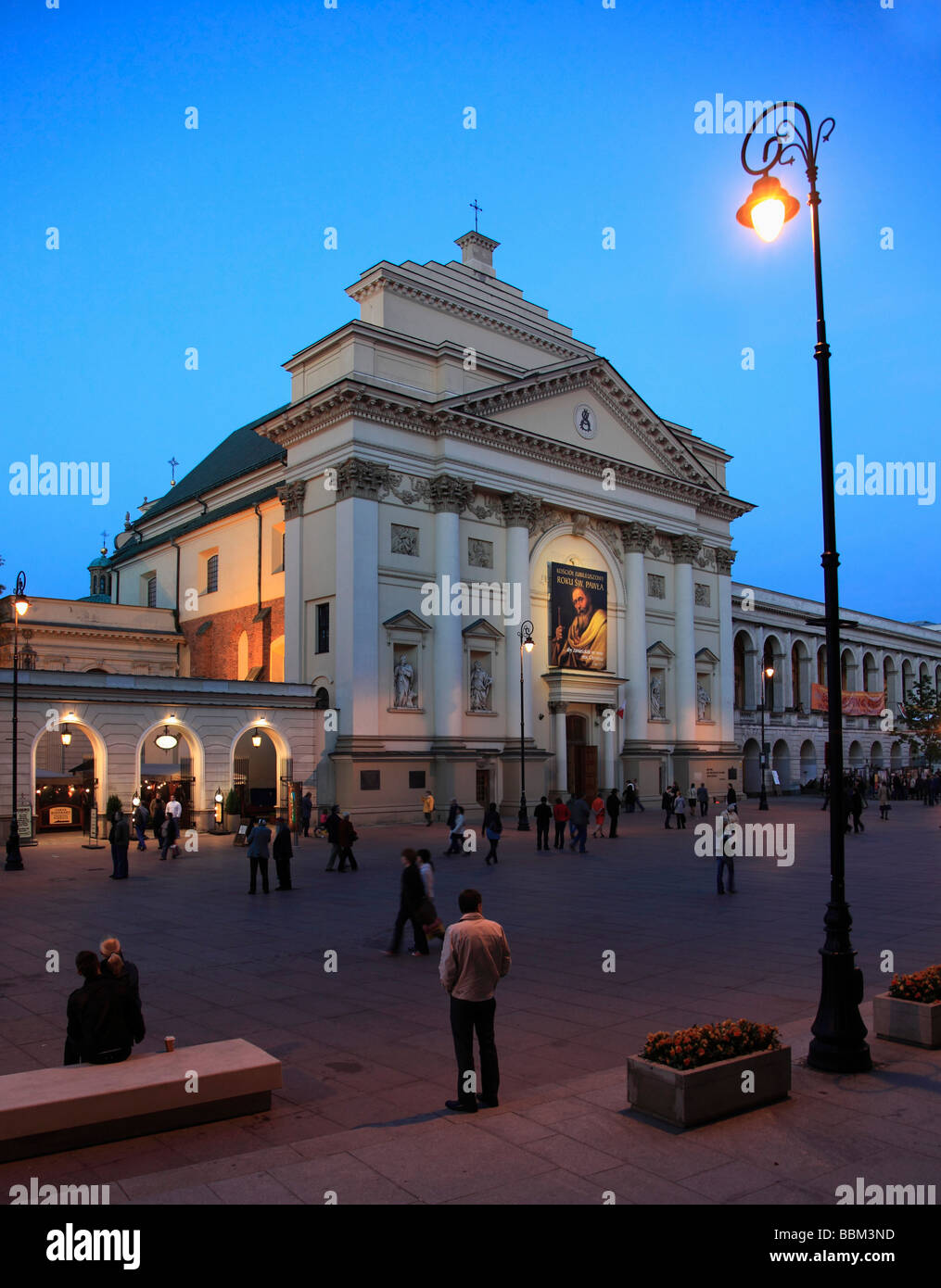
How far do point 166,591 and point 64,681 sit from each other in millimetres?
29108

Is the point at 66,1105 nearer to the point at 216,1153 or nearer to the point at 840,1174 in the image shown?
the point at 216,1153

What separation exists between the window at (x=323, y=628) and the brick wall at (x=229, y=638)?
5.48 metres

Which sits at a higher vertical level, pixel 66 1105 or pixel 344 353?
pixel 344 353

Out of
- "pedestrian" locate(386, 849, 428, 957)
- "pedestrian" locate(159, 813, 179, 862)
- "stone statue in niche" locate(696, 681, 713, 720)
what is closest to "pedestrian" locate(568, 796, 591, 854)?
"pedestrian" locate(159, 813, 179, 862)

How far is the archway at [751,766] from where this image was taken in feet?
222

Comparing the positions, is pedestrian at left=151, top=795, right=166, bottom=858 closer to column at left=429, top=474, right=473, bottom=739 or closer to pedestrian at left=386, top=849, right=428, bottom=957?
column at left=429, top=474, right=473, bottom=739

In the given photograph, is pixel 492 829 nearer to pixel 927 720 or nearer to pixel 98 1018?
pixel 98 1018

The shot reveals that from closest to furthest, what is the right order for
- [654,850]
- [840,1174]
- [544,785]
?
[840,1174] < [654,850] < [544,785]

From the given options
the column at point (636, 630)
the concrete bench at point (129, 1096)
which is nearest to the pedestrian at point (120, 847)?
the concrete bench at point (129, 1096)

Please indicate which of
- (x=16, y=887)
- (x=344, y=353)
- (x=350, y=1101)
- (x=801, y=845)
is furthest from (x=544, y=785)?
(x=350, y=1101)

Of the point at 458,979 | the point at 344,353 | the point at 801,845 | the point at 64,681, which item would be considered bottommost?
the point at 801,845

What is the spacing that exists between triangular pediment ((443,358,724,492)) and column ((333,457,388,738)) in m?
5.18

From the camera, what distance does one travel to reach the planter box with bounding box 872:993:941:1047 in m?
8.80

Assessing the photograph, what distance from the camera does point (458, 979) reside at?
759 centimetres
